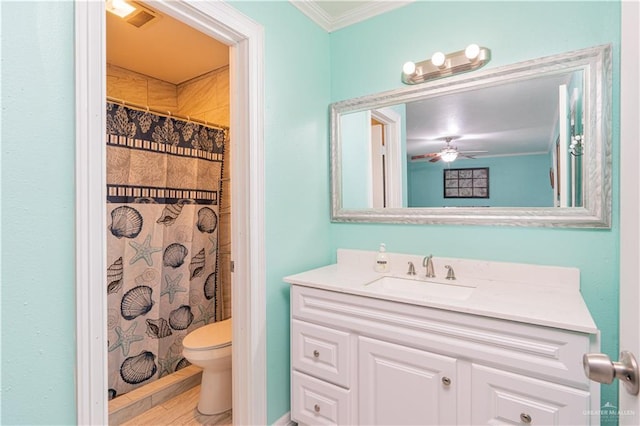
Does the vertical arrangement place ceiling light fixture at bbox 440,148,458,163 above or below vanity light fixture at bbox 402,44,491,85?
below

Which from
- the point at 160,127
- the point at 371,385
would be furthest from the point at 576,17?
the point at 160,127

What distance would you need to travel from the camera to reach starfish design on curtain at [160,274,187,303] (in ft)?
7.91

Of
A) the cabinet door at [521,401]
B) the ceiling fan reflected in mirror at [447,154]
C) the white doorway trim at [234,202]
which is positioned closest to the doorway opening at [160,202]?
the white doorway trim at [234,202]

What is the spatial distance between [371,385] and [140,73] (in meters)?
2.96

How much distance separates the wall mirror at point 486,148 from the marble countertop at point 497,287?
22 cm

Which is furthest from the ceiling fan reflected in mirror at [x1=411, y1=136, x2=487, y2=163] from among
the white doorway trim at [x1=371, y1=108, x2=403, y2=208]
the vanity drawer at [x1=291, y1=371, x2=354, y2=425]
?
the vanity drawer at [x1=291, y1=371, x2=354, y2=425]

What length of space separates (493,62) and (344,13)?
3.15ft

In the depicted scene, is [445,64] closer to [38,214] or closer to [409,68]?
[409,68]

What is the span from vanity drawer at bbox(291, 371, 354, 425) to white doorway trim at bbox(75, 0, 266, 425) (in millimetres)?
170

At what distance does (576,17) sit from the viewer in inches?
57.3

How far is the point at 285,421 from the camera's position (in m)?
1.79

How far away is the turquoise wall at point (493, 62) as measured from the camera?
1.40 meters

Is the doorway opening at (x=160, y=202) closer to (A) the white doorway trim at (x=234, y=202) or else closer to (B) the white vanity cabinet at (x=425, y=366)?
(A) the white doorway trim at (x=234, y=202)

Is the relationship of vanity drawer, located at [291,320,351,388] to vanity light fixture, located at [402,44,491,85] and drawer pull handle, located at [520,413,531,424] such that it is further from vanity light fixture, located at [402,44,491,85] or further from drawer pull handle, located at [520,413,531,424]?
vanity light fixture, located at [402,44,491,85]
